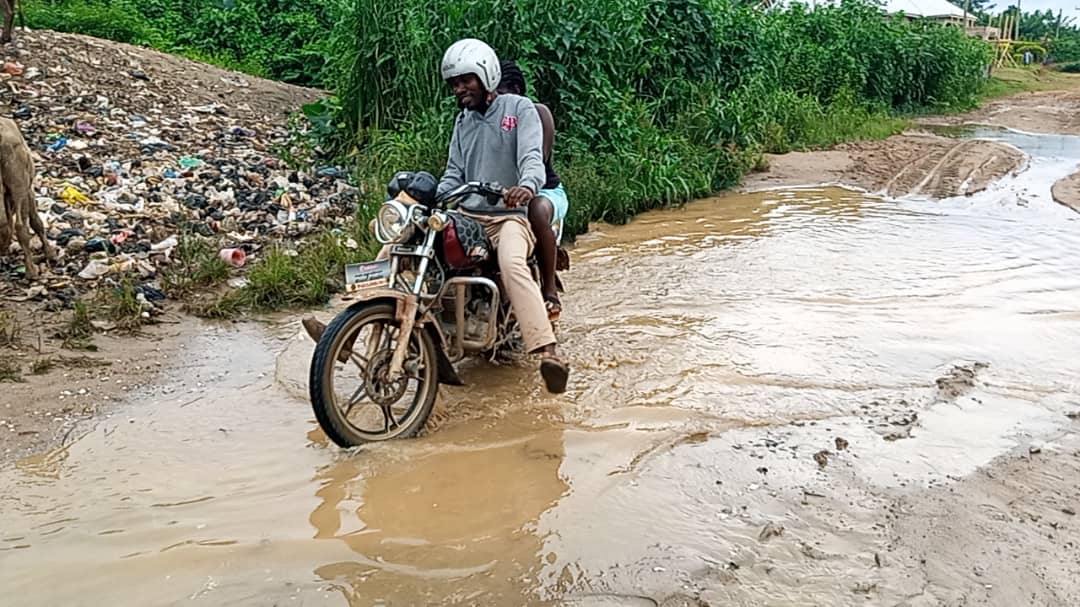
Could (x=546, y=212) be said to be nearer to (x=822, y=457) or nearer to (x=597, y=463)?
(x=597, y=463)

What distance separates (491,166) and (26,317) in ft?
10.6

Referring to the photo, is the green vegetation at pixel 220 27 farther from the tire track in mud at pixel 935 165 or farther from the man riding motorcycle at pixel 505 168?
the man riding motorcycle at pixel 505 168

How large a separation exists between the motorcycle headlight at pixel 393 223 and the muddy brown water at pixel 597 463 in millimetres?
984

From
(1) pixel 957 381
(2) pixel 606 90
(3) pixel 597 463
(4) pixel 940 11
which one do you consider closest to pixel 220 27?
(2) pixel 606 90

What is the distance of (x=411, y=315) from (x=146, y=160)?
6.35 metres

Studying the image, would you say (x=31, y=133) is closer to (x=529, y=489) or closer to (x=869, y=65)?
(x=529, y=489)

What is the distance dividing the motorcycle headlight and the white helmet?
825 millimetres

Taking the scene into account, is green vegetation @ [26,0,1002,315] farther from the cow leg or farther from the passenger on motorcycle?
the passenger on motorcycle

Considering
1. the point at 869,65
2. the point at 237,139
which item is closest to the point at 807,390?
the point at 237,139

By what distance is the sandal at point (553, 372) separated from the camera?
15.0ft

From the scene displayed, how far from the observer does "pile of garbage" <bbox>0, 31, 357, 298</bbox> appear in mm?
7297

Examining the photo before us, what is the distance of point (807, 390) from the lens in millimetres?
5078

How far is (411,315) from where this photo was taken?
4.23 meters

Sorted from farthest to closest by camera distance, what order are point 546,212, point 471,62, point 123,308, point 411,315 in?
1. point 123,308
2. point 546,212
3. point 471,62
4. point 411,315
